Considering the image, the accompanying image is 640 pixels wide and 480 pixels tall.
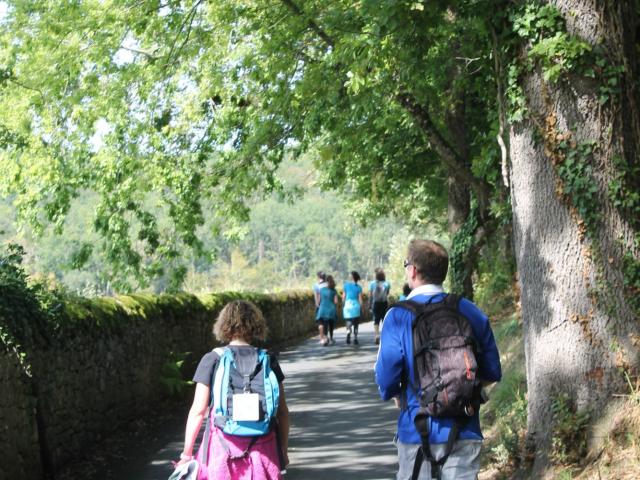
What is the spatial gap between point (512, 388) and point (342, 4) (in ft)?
19.1

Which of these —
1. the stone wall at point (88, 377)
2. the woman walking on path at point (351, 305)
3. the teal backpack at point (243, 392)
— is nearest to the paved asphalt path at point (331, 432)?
the stone wall at point (88, 377)

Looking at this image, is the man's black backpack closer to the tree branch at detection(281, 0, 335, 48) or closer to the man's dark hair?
the man's dark hair

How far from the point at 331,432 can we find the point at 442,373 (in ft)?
23.3

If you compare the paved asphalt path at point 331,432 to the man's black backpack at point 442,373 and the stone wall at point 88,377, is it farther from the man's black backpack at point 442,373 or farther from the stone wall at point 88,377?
the man's black backpack at point 442,373

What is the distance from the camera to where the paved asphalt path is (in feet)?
30.6

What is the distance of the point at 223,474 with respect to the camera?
5344 millimetres

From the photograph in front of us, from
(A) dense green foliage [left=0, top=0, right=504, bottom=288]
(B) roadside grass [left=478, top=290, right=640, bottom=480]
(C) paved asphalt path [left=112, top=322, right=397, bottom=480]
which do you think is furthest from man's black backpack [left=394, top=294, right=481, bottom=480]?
(A) dense green foliage [left=0, top=0, right=504, bottom=288]

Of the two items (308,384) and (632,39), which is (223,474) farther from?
(308,384)

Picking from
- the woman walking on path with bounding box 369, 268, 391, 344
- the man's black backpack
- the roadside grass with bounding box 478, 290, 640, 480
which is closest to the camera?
the man's black backpack

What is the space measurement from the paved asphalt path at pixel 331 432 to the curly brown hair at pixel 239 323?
3.64 meters

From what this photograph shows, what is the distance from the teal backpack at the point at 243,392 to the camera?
5336 millimetres

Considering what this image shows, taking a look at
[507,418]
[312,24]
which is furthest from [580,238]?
[312,24]

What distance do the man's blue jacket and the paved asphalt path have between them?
13.8ft

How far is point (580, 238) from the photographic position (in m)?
7.07
